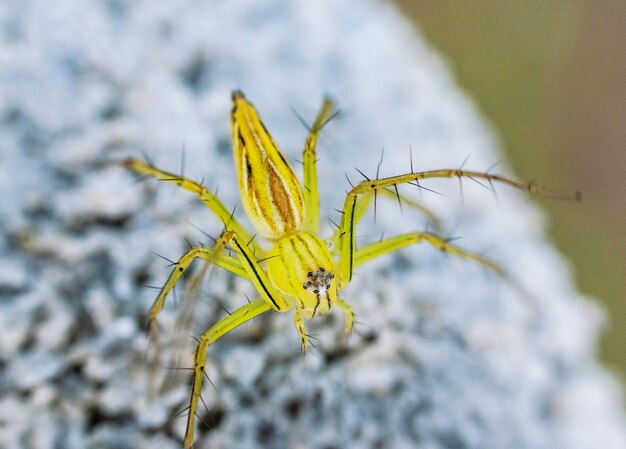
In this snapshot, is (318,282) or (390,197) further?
(390,197)

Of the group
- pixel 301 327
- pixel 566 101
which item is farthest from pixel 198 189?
pixel 566 101

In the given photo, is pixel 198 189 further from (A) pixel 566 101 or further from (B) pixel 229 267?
(A) pixel 566 101

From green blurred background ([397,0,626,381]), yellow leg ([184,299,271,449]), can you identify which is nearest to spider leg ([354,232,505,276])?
yellow leg ([184,299,271,449])

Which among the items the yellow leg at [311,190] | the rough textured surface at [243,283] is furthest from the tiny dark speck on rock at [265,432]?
the yellow leg at [311,190]

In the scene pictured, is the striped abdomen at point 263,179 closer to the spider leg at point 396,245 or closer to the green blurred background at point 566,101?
the spider leg at point 396,245

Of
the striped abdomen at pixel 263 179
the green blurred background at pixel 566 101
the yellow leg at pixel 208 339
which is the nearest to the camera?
the yellow leg at pixel 208 339

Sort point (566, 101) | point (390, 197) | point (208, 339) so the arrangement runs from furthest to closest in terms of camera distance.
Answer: point (566, 101)
point (390, 197)
point (208, 339)

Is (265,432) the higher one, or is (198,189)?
(198,189)
